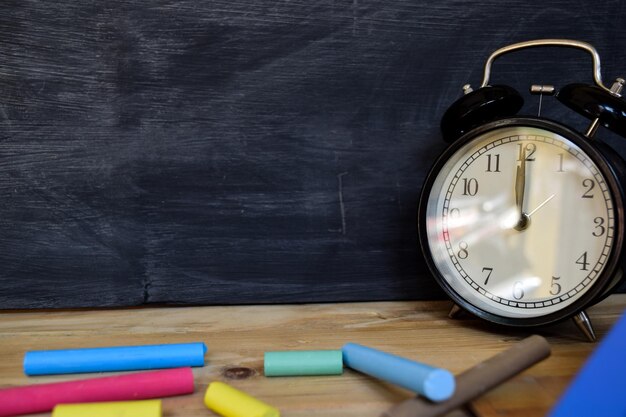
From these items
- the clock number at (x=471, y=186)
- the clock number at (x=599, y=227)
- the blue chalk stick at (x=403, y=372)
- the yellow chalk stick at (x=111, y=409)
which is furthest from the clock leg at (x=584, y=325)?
the yellow chalk stick at (x=111, y=409)

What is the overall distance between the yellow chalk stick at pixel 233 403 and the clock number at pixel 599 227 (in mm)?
506

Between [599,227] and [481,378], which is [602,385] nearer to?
[481,378]

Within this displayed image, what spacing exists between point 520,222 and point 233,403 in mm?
495

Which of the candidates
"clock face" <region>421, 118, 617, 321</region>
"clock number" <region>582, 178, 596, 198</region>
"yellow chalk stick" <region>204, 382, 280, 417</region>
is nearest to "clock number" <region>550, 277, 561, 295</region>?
"clock face" <region>421, 118, 617, 321</region>

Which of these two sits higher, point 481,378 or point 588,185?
point 588,185

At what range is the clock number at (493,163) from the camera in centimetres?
98

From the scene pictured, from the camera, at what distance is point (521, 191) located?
0.97 metres

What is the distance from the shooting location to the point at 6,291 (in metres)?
1.13

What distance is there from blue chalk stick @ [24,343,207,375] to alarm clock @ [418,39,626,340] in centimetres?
38

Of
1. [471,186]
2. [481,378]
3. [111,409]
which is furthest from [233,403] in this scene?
[471,186]

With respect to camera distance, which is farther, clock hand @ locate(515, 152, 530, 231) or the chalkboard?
the chalkboard

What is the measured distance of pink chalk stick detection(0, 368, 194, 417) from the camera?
0.73m

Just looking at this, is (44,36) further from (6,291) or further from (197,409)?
(197,409)

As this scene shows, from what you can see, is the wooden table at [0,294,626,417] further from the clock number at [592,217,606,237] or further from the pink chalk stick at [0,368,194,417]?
the clock number at [592,217,606,237]
